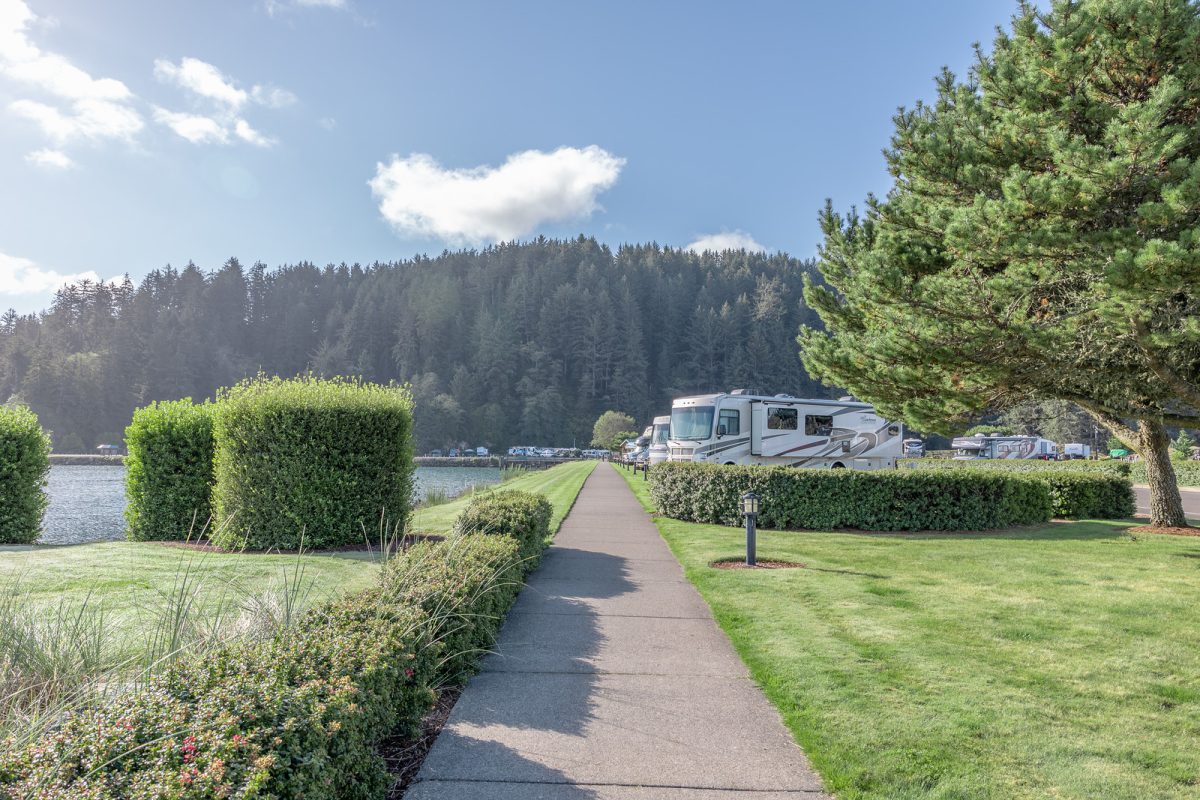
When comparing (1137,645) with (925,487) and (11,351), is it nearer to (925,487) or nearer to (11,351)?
(925,487)

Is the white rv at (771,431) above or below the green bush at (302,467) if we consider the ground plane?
above

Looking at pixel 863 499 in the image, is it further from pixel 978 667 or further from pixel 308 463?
pixel 308 463

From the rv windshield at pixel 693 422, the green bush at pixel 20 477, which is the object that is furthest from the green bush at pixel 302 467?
the rv windshield at pixel 693 422

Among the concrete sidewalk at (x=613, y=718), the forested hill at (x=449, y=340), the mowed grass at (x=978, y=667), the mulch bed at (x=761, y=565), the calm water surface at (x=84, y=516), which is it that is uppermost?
the forested hill at (x=449, y=340)

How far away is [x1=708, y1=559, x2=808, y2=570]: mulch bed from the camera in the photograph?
8.97 metres

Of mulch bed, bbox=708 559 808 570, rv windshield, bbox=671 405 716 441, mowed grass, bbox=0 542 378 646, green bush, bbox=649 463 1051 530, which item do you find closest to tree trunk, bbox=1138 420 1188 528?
green bush, bbox=649 463 1051 530

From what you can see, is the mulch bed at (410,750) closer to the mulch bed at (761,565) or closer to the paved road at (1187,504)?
the mulch bed at (761,565)

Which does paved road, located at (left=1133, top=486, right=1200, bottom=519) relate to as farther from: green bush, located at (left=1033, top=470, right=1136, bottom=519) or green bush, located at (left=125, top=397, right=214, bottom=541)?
green bush, located at (left=125, top=397, right=214, bottom=541)

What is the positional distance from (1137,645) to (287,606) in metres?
6.88

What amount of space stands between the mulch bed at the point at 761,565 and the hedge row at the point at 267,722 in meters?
5.32

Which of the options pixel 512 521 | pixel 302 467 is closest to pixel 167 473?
pixel 302 467

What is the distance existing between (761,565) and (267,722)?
772 centimetres

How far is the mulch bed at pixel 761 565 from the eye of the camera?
8969mm

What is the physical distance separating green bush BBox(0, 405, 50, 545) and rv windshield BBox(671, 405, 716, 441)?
16887 mm
